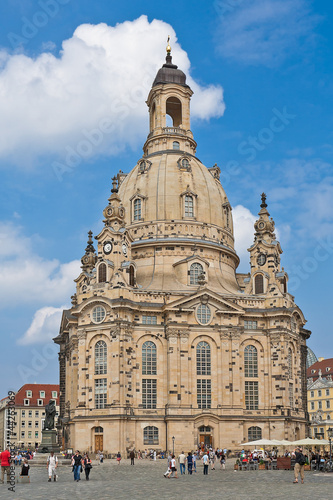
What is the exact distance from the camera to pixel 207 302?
76312 millimetres

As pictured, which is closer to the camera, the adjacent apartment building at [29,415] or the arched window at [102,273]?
the arched window at [102,273]

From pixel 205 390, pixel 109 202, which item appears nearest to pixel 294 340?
pixel 205 390

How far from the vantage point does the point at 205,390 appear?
7469cm

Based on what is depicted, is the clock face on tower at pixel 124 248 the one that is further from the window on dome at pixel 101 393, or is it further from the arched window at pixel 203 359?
the window on dome at pixel 101 393

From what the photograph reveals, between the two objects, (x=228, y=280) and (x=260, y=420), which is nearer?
(x=260, y=420)

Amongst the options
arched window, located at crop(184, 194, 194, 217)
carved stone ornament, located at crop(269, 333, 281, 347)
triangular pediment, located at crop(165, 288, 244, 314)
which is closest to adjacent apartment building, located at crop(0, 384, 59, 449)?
arched window, located at crop(184, 194, 194, 217)

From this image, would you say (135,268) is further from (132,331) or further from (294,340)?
(294,340)

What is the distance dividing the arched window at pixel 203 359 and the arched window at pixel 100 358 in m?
10.2

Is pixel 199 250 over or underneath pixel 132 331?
over

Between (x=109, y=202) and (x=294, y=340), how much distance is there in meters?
27.9

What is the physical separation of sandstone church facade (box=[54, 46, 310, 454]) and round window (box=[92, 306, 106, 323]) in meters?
0.15

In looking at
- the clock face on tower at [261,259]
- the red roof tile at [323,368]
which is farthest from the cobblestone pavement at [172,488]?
the red roof tile at [323,368]

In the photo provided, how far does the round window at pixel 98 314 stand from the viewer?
247ft

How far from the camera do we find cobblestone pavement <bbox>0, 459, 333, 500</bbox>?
30.3 metres
